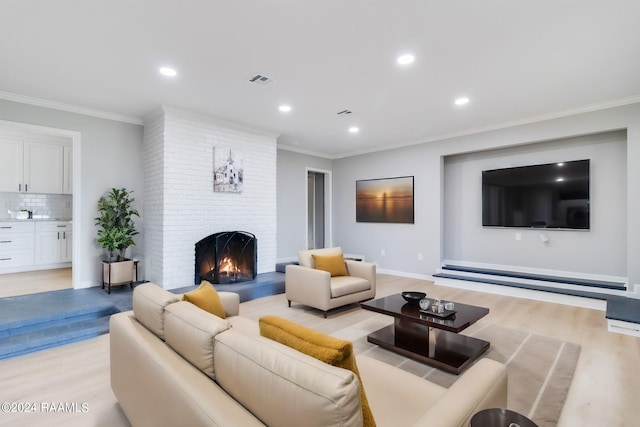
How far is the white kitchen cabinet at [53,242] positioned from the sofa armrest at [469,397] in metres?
7.55

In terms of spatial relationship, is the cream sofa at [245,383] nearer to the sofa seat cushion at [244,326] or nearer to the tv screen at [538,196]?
the sofa seat cushion at [244,326]

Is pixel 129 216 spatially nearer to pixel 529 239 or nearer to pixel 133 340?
pixel 133 340

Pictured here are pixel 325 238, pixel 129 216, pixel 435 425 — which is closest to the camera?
pixel 435 425

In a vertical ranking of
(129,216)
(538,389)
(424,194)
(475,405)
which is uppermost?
(424,194)

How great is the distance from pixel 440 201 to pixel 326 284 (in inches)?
128

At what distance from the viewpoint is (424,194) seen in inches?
242

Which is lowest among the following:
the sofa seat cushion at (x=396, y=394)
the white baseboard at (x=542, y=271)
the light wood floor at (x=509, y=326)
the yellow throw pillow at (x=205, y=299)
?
the light wood floor at (x=509, y=326)

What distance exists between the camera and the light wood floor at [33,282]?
4.39 metres

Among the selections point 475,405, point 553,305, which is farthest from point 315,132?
point 475,405

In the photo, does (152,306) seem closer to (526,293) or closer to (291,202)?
(526,293)

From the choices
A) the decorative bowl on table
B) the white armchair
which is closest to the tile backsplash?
the white armchair

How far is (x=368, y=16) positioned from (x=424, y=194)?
4.29m

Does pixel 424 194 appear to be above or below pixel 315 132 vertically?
below

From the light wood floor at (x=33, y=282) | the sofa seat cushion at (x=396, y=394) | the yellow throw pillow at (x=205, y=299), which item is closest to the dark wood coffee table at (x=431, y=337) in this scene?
the sofa seat cushion at (x=396, y=394)
